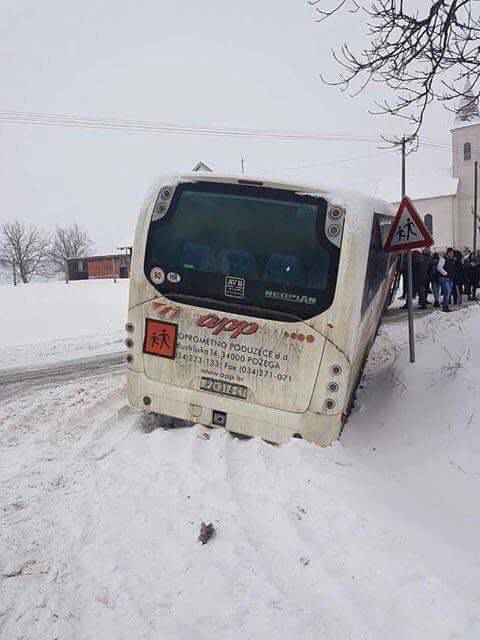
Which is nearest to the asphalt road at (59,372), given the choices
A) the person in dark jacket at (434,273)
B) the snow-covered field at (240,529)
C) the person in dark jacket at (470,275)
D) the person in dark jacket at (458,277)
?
the snow-covered field at (240,529)

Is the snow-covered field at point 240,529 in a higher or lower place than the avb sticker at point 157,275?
lower

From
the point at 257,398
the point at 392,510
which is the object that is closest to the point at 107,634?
the point at 392,510

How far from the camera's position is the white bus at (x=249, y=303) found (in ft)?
14.8

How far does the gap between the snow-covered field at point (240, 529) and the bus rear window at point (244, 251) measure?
1.40 meters

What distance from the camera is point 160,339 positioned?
502 centimetres

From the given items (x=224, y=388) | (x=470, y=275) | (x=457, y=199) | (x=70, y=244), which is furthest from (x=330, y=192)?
(x=70, y=244)

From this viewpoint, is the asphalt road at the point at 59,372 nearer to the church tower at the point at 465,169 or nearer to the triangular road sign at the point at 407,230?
the triangular road sign at the point at 407,230

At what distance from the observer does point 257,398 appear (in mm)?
4723

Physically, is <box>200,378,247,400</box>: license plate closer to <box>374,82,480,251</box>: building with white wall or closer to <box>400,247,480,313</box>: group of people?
<box>400,247,480,313</box>: group of people

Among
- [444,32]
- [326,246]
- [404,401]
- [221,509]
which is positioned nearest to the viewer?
[221,509]

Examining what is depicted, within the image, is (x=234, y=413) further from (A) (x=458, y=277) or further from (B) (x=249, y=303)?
(A) (x=458, y=277)

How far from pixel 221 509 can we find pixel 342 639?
1.32m

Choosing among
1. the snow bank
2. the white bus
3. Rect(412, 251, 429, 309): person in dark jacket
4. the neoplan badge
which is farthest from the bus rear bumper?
Rect(412, 251, 429, 309): person in dark jacket

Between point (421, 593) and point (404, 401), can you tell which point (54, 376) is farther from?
point (421, 593)
